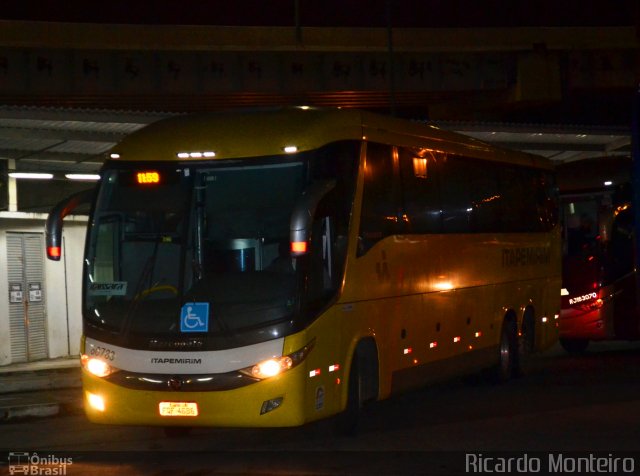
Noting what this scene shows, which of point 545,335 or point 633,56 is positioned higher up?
point 633,56

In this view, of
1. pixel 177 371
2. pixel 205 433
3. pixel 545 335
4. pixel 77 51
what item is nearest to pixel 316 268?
pixel 177 371

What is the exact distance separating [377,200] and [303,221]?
2452 millimetres

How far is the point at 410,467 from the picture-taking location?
33.7 feet

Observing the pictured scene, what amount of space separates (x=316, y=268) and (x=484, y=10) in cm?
1519

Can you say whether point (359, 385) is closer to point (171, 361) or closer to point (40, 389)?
point (171, 361)

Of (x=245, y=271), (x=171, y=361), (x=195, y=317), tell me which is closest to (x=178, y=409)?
(x=171, y=361)

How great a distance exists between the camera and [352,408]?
12.0 m

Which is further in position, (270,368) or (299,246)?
(270,368)

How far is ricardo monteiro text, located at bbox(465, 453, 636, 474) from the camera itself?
998 cm

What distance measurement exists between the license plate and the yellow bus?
0.01m

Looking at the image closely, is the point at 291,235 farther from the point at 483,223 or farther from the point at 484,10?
the point at 484,10

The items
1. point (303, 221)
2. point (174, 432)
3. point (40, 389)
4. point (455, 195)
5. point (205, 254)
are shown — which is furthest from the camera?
point (40, 389)

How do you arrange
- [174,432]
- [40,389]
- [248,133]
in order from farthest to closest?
[40,389]
[174,432]
[248,133]

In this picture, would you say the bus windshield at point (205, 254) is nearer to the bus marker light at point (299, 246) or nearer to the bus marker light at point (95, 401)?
the bus marker light at point (299, 246)
